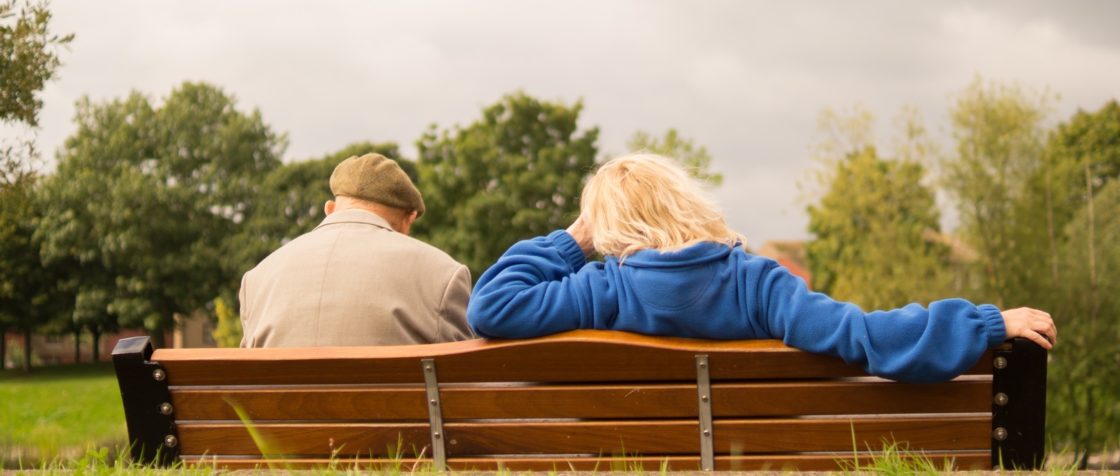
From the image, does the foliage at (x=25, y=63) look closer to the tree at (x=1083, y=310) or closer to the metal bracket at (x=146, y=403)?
the metal bracket at (x=146, y=403)

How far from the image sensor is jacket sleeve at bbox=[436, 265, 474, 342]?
181 inches

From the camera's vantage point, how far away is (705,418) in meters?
3.63

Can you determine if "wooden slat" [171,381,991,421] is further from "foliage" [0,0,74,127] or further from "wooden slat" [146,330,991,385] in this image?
"foliage" [0,0,74,127]

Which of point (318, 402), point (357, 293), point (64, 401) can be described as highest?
point (357, 293)

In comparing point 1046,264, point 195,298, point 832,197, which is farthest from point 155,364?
point 195,298

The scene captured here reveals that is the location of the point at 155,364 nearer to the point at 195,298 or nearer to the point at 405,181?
the point at 405,181

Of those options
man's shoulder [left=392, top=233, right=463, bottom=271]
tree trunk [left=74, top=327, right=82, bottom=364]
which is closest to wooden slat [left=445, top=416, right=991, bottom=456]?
man's shoulder [left=392, top=233, right=463, bottom=271]

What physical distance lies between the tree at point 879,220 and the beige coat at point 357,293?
29797 millimetres

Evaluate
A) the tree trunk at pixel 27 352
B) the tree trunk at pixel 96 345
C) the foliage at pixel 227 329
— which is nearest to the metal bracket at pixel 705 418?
the foliage at pixel 227 329

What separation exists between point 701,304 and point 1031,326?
0.99 meters

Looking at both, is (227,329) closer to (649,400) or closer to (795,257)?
(795,257)

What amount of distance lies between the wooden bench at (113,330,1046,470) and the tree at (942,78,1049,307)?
28.9 metres

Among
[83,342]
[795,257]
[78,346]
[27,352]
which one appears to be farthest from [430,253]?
[795,257]

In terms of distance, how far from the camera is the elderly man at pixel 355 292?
4434 millimetres
